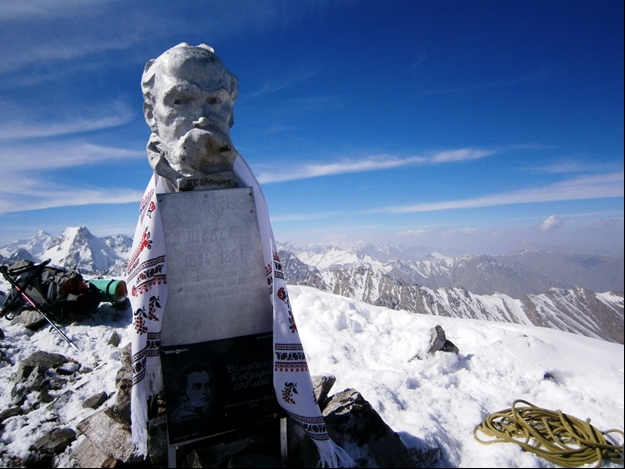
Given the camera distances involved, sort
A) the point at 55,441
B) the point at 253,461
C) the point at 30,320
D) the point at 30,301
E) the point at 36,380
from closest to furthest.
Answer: the point at 253,461
the point at 55,441
the point at 36,380
the point at 30,320
the point at 30,301

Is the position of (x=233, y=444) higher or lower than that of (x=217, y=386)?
lower

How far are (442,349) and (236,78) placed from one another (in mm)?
4928

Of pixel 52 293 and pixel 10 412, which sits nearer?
pixel 10 412

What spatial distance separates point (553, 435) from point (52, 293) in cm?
813

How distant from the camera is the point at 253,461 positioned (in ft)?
9.43

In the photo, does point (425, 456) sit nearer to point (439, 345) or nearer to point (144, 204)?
point (439, 345)

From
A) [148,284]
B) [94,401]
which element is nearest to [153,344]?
[148,284]

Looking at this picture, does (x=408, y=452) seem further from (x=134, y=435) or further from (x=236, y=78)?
(x=236, y=78)

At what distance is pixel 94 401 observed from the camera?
14.1 feet

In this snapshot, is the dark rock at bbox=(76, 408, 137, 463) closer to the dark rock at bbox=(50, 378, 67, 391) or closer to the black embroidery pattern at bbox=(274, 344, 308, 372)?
the black embroidery pattern at bbox=(274, 344, 308, 372)

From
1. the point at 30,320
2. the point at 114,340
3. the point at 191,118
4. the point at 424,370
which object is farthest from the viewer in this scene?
the point at 30,320

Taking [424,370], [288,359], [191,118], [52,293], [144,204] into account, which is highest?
[191,118]

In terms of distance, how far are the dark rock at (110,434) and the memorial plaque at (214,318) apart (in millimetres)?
545

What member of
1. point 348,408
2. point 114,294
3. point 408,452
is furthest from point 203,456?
point 114,294
